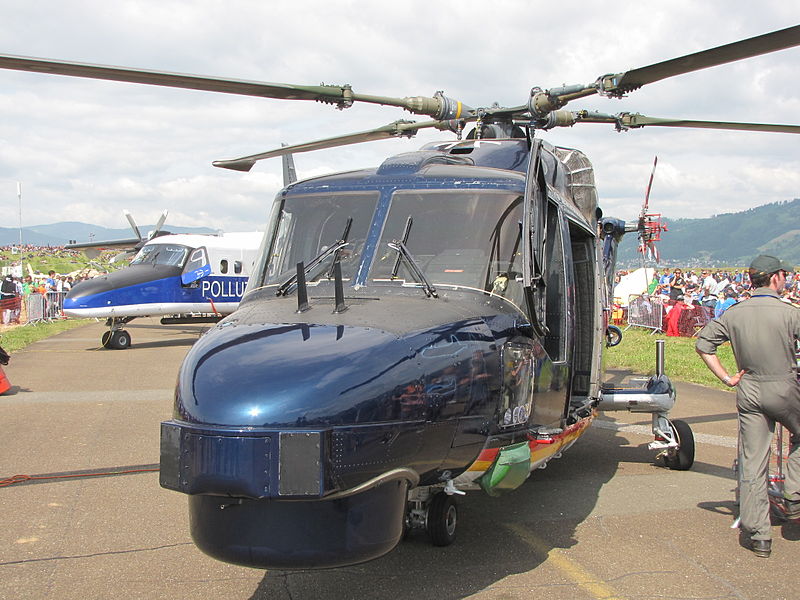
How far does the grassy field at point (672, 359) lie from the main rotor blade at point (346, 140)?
588 cm

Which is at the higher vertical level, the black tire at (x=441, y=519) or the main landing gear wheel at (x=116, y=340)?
the black tire at (x=441, y=519)

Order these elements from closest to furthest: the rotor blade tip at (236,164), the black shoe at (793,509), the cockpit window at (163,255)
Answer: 1. the black shoe at (793,509)
2. the rotor blade tip at (236,164)
3. the cockpit window at (163,255)

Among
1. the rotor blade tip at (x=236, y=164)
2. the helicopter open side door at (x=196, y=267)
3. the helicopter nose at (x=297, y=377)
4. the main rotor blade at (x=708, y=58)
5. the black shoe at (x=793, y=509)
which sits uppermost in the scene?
the main rotor blade at (x=708, y=58)

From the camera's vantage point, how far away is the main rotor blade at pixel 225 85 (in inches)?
186

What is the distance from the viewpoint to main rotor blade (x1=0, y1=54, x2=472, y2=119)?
4.72 metres

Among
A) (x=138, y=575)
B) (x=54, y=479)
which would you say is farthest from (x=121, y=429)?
(x=138, y=575)

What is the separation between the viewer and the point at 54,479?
675 centimetres

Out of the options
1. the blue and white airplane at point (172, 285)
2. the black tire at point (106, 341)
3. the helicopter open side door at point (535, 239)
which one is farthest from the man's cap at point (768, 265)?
the black tire at point (106, 341)

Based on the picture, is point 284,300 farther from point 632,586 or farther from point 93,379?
point 93,379

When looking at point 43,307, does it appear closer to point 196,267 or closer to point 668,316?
point 196,267

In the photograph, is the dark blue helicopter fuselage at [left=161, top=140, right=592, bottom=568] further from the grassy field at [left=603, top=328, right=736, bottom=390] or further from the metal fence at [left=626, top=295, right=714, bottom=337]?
the metal fence at [left=626, top=295, right=714, bottom=337]

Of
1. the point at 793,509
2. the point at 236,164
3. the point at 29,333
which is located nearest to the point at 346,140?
the point at 236,164

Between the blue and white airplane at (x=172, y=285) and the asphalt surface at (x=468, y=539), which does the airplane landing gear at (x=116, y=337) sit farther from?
the asphalt surface at (x=468, y=539)

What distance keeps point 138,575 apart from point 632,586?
2886 mm
